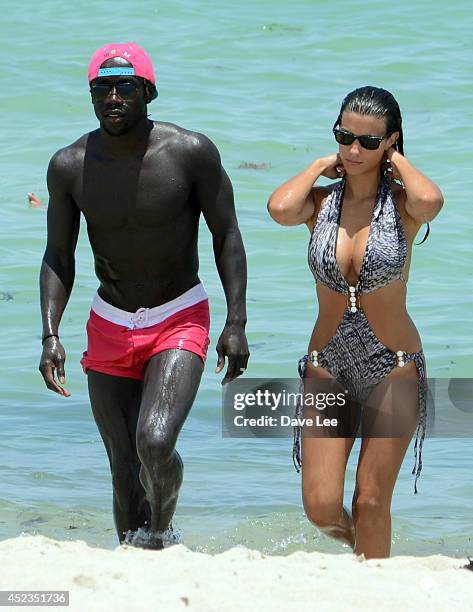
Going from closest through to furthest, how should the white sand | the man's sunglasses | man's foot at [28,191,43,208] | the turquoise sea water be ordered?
the white sand
the man's sunglasses
the turquoise sea water
man's foot at [28,191,43,208]

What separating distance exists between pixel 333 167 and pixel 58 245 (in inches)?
48.7

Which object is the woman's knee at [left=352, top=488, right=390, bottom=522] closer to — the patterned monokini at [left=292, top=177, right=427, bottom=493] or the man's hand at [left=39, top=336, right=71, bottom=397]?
the patterned monokini at [left=292, top=177, right=427, bottom=493]

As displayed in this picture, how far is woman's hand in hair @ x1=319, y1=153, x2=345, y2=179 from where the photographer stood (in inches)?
221

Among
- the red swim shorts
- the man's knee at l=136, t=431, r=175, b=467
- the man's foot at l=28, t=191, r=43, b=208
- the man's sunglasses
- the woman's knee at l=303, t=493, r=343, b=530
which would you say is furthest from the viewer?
the man's foot at l=28, t=191, r=43, b=208

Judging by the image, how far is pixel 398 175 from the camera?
5543 mm

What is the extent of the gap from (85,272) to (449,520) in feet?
17.9

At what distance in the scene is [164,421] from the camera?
17.8ft

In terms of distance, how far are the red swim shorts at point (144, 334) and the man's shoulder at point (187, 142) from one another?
23.2 inches

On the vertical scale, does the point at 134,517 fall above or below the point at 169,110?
above

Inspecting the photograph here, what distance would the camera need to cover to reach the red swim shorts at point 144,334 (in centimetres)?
573

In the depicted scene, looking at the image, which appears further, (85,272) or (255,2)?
(255,2)

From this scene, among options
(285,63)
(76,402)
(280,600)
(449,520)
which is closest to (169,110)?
(285,63)

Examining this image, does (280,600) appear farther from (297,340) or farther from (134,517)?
(297,340)

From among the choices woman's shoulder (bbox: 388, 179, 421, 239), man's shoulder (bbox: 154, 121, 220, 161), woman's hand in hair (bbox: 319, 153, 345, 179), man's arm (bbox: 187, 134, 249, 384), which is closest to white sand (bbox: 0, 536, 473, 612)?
man's arm (bbox: 187, 134, 249, 384)
